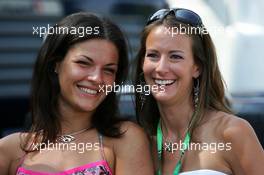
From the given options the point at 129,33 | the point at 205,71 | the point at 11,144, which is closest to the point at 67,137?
the point at 11,144

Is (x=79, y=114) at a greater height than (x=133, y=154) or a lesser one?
greater

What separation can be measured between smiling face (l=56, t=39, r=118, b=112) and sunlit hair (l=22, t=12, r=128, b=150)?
0.11 feet

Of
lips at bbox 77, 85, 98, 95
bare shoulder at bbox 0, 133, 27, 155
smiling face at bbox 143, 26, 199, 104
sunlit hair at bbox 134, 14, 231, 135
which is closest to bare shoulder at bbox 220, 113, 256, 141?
sunlit hair at bbox 134, 14, 231, 135

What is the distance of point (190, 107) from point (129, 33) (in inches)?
104

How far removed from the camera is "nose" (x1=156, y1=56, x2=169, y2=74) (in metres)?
2.62

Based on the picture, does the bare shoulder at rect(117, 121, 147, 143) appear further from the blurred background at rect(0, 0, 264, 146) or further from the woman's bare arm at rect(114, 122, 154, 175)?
the blurred background at rect(0, 0, 264, 146)

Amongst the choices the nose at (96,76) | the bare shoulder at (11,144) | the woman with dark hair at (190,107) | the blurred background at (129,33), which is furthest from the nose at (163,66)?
the blurred background at (129,33)

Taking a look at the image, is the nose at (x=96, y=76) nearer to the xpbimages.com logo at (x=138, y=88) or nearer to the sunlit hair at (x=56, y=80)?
the xpbimages.com logo at (x=138, y=88)

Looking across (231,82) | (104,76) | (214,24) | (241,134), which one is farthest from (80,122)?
(214,24)

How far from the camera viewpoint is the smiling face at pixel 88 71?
104 inches

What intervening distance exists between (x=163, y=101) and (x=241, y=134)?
36 centimetres

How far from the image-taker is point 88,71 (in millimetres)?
2639

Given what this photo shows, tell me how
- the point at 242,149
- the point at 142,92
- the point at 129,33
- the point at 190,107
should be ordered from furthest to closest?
the point at 129,33
the point at 142,92
the point at 190,107
the point at 242,149

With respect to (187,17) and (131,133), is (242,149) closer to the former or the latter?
(131,133)
